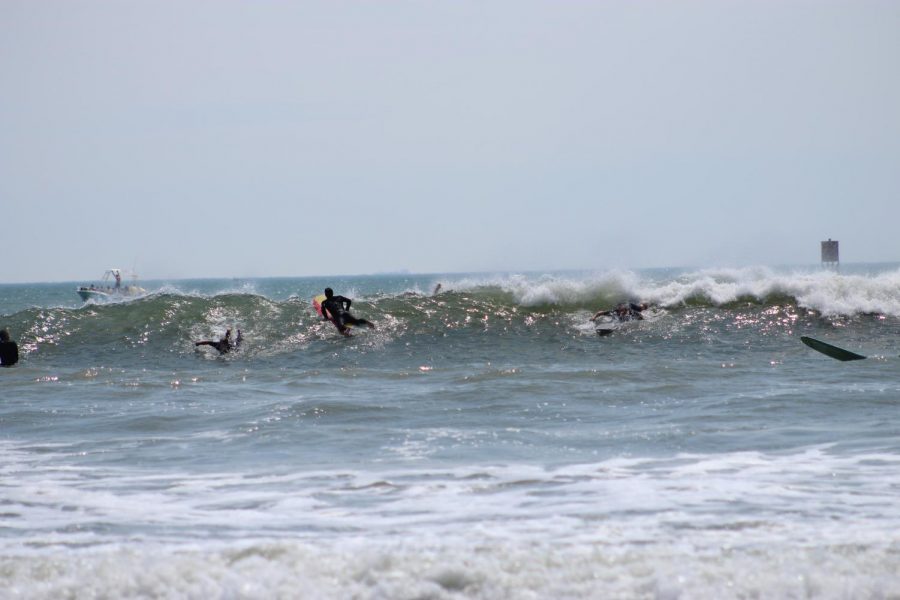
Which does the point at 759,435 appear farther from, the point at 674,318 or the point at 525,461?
the point at 674,318

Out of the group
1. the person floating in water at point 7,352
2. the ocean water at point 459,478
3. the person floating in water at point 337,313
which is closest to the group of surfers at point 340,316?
the person floating in water at point 337,313

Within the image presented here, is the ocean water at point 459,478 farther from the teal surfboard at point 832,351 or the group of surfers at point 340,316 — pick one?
the group of surfers at point 340,316

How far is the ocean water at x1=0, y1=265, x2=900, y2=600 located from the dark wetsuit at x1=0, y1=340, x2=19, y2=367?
61cm

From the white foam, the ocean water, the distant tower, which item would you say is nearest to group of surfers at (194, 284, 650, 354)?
the ocean water

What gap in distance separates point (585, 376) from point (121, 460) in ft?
24.2

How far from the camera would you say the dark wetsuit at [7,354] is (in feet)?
60.3

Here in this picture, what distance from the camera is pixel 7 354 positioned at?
1839 centimetres

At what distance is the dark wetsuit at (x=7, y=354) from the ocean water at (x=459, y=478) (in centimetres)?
61

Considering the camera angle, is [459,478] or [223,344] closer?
[459,478]

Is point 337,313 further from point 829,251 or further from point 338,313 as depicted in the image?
point 829,251

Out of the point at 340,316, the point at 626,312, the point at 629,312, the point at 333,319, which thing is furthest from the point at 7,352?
the point at 629,312

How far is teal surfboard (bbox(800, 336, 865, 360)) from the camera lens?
16.0 meters

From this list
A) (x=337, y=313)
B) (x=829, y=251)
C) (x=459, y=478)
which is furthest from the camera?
(x=829, y=251)

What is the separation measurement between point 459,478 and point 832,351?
36.6 ft
